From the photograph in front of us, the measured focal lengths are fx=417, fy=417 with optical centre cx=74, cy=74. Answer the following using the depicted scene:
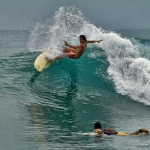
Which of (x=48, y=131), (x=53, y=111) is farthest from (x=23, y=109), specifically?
(x=48, y=131)

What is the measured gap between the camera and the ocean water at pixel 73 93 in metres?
8.83

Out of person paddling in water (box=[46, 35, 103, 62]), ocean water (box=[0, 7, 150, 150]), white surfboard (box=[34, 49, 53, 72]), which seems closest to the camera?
ocean water (box=[0, 7, 150, 150])

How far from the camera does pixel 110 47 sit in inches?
726

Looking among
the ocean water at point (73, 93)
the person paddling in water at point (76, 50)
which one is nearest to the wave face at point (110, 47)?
the ocean water at point (73, 93)

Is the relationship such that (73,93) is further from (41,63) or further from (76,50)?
(41,63)

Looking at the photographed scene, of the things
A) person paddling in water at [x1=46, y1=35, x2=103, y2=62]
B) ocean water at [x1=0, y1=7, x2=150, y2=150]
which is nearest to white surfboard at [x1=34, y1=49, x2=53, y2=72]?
ocean water at [x1=0, y1=7, x2=150, y2=150]

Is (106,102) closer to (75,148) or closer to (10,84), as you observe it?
(10,84)

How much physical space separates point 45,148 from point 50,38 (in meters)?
10.7

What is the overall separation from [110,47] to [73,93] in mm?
4836

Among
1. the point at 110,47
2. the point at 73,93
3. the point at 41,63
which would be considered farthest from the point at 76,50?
the point at 110,47

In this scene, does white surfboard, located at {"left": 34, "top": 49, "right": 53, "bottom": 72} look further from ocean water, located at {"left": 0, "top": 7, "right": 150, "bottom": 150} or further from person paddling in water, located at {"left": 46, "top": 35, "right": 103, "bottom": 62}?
person paddling in water, located at {"left": 46, "top": 35, "right": 103, "bottom": 62}

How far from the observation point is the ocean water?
29.0 feet

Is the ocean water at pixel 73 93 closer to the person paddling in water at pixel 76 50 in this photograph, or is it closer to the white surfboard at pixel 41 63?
the white surfboard at pixel 41 63

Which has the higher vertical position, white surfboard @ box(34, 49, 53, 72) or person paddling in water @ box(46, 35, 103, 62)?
person paddling in water @ box(46, 35, 103, 62)
